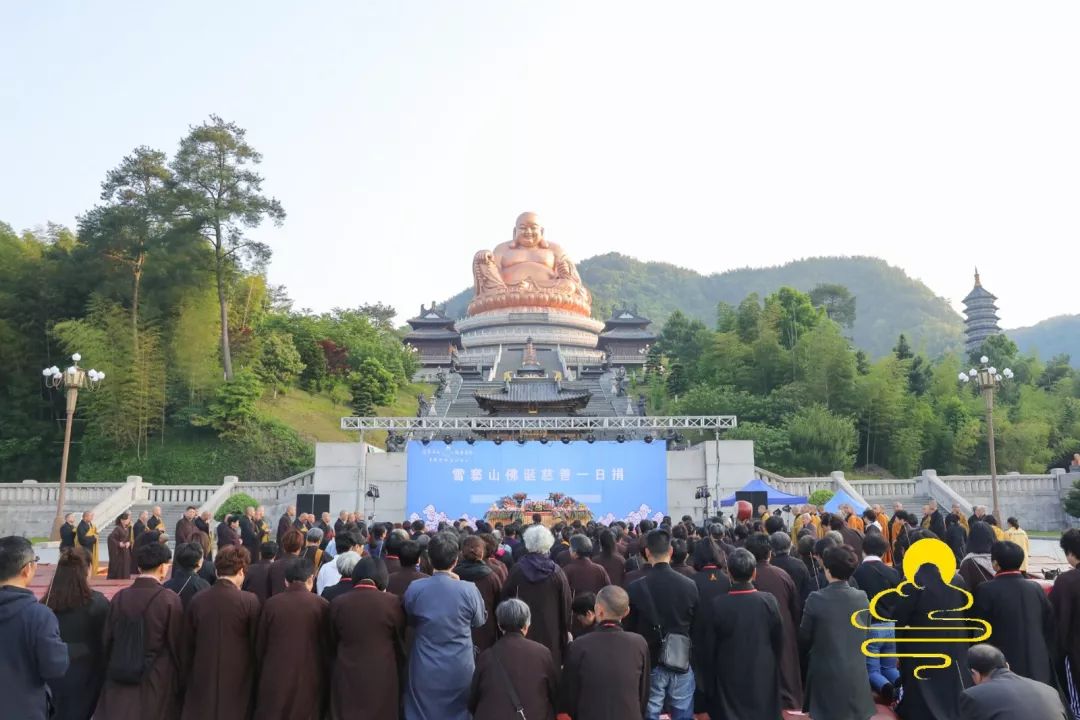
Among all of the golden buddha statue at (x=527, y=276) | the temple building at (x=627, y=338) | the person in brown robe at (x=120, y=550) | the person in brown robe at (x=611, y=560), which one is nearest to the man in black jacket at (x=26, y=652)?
the person in brown robe at (x=611, y=560)

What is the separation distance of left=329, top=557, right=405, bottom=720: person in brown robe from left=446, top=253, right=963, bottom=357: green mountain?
8382 centimetres

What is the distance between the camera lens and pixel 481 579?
461 cm

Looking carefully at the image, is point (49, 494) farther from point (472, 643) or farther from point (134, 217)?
point (472, 643)

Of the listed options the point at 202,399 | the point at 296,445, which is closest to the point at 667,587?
the point at 296,445

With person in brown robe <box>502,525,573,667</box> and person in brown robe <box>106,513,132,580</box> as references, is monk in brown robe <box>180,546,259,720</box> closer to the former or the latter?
person in brown robe <box>502,525,573,667</box>

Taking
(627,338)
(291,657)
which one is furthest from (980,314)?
(291,657)

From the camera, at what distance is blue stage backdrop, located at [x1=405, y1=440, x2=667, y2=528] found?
17.8m

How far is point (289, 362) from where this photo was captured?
2608 cm

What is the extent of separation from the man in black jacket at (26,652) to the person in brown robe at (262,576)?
2164mm

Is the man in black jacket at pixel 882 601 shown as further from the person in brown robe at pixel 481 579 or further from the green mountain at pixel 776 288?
the green mountain at pixel 776 288

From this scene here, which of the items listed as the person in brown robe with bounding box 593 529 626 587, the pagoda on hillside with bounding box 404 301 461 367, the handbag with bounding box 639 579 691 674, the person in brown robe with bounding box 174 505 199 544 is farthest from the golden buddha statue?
the handbag with bounding box 639 579 691 674

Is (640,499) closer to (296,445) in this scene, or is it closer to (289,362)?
(296,445)

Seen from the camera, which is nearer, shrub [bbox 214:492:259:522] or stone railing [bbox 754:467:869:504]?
shrub [bbox 214:492:259:522]

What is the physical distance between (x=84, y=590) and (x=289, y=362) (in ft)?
75.9
